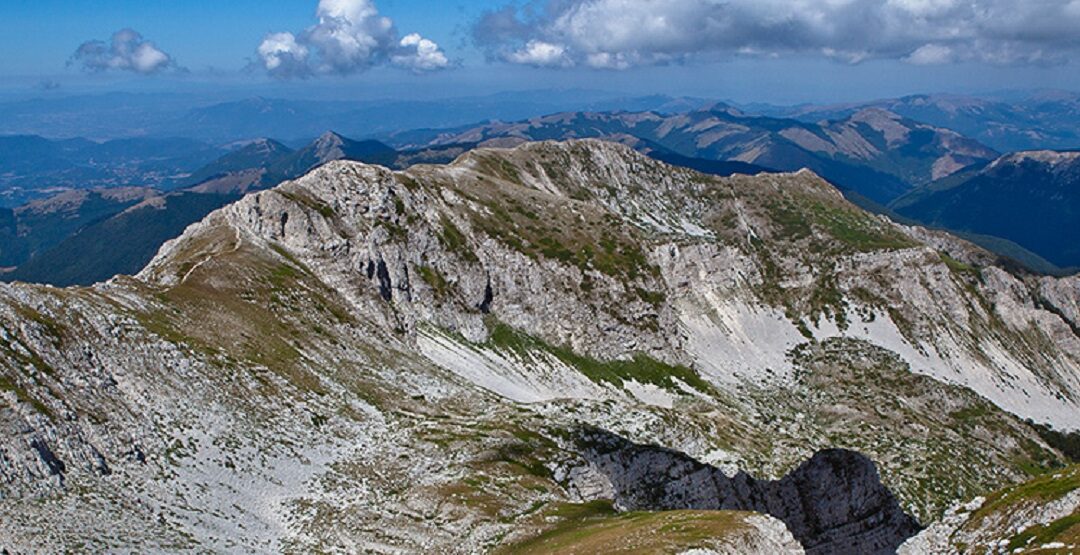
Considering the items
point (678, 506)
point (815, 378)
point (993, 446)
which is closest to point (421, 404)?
point (678, 506)

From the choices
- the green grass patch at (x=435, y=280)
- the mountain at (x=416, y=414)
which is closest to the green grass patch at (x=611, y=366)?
the mountain at (x=416, y=414)

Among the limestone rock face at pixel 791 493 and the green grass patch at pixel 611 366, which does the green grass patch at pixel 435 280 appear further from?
the limestone rock face at pixel 791 493

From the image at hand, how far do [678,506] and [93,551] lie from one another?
71.9 m

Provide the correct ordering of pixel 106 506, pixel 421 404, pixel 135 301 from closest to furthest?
pixel 106 506 < pixel 135 301 < pixel 421 404

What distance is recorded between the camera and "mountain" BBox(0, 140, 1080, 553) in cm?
6238

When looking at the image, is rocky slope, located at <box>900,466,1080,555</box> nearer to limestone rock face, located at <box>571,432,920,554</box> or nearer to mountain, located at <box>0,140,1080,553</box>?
mountain, located at <box>0,140,1080,553</box>

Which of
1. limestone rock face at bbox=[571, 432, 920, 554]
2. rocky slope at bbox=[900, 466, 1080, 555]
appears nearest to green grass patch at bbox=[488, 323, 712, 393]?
limestone rock face at bbox=[571, 432, 920, 554]

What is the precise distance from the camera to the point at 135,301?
321ft

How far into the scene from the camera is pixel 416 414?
101875mm

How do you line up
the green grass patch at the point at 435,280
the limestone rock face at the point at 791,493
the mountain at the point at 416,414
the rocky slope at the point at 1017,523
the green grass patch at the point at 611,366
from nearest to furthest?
1. the rocky slope at the point at 1017,523
2. the mountain at the point at 416,414
3. the limestone rock face at the point at 791,493
4. the green grass patch at the point at 435,280
5. the green grass patch at the point at 611,366

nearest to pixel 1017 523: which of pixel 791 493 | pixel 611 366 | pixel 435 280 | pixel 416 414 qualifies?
pixel 791 493

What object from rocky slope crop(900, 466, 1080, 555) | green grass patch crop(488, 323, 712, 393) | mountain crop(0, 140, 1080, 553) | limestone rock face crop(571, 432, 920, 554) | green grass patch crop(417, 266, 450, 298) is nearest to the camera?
rocky slope crop(900, 466, 1080, 555)

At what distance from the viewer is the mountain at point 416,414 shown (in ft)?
205

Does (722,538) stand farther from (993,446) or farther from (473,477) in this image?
(993,446)
